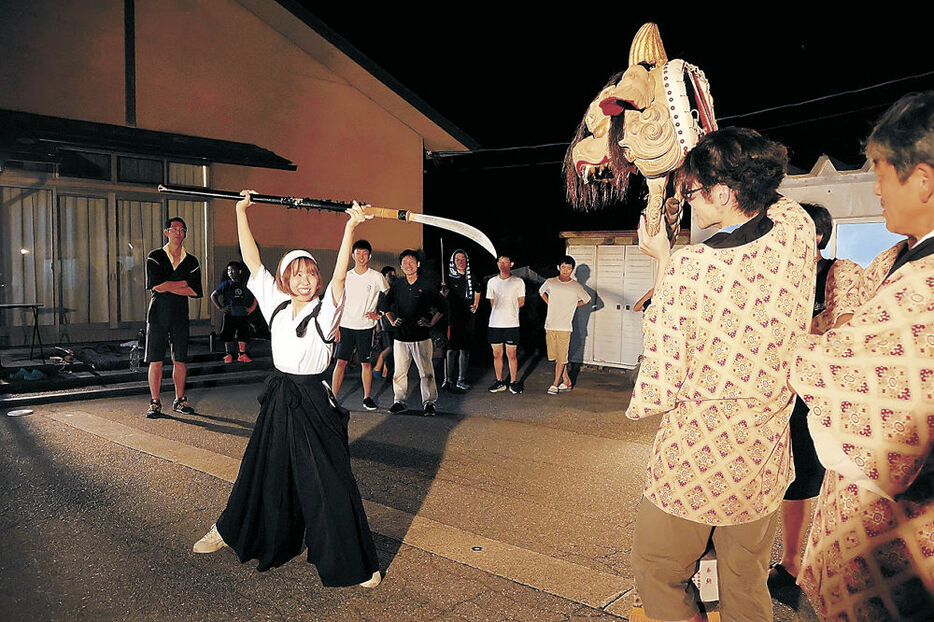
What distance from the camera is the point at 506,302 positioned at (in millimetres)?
10070

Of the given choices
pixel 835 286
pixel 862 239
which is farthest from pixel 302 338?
pixel 862 239

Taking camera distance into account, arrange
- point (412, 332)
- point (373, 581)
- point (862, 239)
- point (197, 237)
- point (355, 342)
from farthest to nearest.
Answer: point (197, 237) < point (355, 342) < point (862, 239) < point (412, 332) < point (373, 581)

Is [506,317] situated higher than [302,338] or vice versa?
[302,338]

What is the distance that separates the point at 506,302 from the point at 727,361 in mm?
8027

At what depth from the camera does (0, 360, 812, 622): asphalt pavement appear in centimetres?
344

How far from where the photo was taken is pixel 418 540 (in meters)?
4.25

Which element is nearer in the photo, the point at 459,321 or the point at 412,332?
the point at 412,332

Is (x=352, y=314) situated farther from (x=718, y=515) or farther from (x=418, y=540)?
(x=718, y=515)

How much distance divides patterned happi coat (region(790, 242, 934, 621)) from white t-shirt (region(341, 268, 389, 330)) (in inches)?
280

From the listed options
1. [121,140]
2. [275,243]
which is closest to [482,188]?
[275,243]

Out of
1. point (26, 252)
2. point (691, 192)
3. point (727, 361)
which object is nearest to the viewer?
point (727, 361)

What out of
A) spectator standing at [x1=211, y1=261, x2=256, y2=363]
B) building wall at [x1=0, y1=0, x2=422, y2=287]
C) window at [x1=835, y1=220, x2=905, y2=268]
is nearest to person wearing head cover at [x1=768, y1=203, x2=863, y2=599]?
window at [x1=835, y1=220, x2=905, y2=268]

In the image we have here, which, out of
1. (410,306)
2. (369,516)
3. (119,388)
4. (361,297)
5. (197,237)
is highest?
(197,237)

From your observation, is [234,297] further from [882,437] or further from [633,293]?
[882,437]
